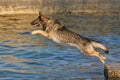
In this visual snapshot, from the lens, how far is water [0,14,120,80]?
41.6 feet

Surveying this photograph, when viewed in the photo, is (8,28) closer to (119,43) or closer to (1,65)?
(119,43)

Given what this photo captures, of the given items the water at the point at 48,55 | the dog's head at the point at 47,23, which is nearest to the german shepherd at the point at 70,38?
the dog's head at the point at 47,23

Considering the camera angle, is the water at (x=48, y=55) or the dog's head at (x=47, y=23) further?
the dog's head at (x=47, y=23)

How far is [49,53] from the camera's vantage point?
16.2 m

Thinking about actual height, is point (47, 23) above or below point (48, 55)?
above

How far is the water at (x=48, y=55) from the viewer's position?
12688mm

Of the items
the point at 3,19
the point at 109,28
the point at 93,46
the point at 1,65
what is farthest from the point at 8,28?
the point at 93,46

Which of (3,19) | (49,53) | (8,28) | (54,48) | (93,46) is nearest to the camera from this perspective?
(93,46)

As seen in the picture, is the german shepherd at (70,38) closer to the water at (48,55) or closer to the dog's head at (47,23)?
the dog's head at (47,23)

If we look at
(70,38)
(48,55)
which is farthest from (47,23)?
(48,55)

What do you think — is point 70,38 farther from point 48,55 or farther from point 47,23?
point 48,55

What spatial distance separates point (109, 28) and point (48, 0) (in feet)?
25.0

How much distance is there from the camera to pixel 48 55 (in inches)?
620

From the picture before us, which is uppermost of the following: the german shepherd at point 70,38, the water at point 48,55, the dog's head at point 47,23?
the dog's head at point 47,23
